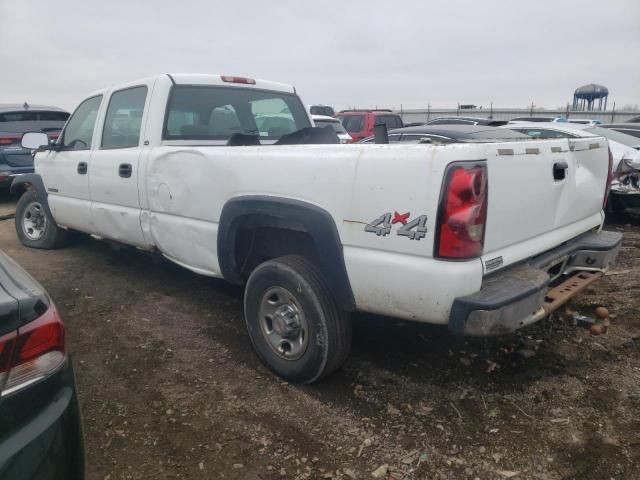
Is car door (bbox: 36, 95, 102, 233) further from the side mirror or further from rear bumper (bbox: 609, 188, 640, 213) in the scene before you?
rear bumper (bbox: 609, 188, 640, 213)

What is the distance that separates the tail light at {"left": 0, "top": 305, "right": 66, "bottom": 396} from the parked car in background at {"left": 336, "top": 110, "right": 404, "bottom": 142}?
12579mm

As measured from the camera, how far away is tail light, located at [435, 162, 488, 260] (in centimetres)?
218

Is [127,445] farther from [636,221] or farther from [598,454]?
[636,221]

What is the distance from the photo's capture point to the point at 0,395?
1461mm

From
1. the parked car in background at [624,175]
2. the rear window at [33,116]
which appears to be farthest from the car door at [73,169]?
the parked car in background at [624,175]

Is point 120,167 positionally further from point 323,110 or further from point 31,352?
point 323,110

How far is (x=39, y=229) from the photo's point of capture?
19.7 ft

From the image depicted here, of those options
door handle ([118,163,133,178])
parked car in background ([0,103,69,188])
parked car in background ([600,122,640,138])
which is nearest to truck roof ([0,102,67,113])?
parked car in background ([0,103,69,188])

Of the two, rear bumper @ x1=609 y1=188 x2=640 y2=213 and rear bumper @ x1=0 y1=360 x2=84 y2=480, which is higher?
rear bumper @ x1=0 y1=360 x2=84 y2=480

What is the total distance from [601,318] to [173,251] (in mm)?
3336

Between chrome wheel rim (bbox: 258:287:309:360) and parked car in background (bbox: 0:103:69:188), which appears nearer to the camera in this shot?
chrome wheel rim (bbox: 258:287:309:360)

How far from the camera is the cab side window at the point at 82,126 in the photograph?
4.80m

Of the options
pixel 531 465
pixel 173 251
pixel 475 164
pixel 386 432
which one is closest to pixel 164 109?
pixel 173 251

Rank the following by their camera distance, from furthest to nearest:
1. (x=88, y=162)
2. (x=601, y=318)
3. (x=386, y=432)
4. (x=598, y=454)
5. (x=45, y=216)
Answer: (x=45, y=216), (x=88, y=162), (x=601, y=318), (x=386, y=432), (x=598, y=454)
